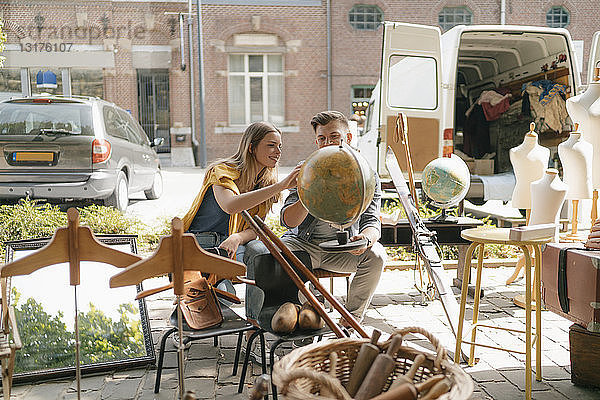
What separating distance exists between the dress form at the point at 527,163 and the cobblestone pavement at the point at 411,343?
30.8 inches

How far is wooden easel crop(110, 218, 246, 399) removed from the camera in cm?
168

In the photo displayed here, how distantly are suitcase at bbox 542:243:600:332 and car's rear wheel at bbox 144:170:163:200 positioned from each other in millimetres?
5695

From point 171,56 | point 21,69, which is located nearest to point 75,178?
point 21,69

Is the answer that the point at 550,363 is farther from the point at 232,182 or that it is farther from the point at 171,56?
Answer: the point at 171,56

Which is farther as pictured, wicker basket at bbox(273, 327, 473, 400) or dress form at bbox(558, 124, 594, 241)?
dress form at bbox(558, 124, 594, 241)

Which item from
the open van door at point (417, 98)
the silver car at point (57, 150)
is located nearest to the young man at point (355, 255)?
the open van door at point (417, 98)

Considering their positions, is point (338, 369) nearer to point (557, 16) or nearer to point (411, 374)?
point (411, 374)

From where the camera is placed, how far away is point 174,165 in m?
8.59

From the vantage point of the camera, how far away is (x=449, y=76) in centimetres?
593

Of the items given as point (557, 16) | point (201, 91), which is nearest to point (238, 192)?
point (201, 91)

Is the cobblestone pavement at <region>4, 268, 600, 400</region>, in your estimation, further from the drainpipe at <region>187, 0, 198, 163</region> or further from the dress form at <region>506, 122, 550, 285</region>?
the drainpipe at <region>187, 0, 198, 163</region>

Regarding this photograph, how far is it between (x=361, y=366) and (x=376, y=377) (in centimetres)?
8

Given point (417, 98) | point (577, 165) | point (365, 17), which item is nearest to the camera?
point (577, 165)

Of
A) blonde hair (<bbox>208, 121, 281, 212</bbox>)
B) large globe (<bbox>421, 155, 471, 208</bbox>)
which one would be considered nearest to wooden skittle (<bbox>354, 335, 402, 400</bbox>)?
blonde hair (<bbox>208, 121, 281, 212</bbox>)
